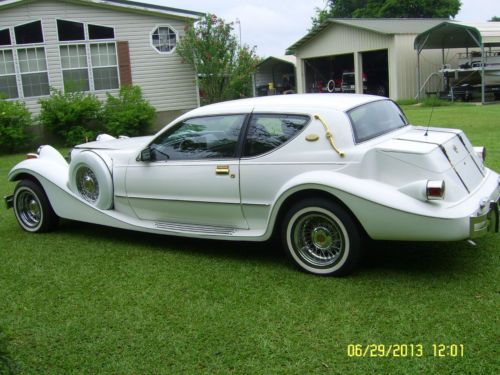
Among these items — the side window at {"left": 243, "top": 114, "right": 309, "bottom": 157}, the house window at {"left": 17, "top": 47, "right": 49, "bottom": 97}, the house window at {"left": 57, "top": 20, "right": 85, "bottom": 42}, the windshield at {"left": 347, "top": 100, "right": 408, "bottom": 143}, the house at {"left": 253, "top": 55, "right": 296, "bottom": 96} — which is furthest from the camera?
the house at {"left": 253, "top": 55, "right": 296, "bottom": 96}

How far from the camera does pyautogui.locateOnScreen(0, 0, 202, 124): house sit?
655 inches

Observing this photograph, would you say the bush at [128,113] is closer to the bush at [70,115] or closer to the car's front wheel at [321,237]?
the bush at [70,115]

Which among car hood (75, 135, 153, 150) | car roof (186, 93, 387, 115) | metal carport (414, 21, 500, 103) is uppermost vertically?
metal carport (414, 21, 500, 103)

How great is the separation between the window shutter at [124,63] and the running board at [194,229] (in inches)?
514

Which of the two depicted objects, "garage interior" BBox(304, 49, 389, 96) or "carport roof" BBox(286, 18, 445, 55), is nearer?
"carport roof" BBox(286, 18, 445, 55)

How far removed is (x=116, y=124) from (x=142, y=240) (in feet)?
34.7

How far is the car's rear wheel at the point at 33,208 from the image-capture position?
6.40 m

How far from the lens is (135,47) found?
1781 cm

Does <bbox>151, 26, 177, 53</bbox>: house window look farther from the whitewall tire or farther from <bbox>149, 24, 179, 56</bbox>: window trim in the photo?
the whitewall tire

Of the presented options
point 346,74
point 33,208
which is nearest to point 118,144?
point 33,208

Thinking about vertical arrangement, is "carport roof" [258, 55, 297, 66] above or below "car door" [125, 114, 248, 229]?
above

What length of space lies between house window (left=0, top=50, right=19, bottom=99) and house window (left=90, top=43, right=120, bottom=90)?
2320mm
